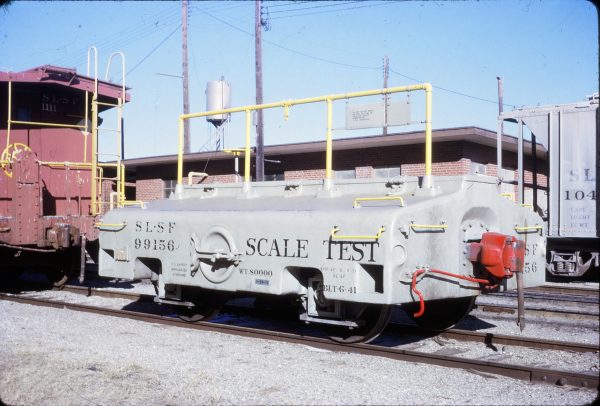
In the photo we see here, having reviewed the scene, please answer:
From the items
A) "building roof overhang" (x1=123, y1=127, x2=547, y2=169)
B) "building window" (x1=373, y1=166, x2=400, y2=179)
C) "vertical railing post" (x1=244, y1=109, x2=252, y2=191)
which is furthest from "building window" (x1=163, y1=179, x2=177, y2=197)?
"vertical railing post" (x1=244, y1=109, x2=252, y2=191)

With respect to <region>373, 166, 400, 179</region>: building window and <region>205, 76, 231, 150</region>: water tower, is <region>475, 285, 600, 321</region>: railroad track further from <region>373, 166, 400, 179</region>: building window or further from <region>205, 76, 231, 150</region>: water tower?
<region>205, 76, 231, 150</region>: water tower

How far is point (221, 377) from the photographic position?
513 cm

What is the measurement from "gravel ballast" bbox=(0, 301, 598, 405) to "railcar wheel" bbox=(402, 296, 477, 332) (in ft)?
4.65

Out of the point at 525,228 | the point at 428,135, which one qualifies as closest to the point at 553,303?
the point at 525,228

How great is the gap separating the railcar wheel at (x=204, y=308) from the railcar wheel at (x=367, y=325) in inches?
71.6

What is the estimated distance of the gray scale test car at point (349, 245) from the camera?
534cm

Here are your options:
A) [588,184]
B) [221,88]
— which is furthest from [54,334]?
[221,88]

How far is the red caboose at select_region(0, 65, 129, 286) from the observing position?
9.74 m

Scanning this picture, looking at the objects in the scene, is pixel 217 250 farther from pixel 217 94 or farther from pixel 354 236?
pixel 217 94

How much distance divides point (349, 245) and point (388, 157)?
47.8 feet

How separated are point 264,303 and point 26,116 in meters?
6.41

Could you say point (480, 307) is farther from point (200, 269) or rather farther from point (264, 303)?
point (200, 269)

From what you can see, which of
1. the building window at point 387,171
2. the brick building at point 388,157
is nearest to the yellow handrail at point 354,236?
the brick building at point 388,157

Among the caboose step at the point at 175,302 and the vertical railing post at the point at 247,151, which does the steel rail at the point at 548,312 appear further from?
the caboose step at the point at 175,302
